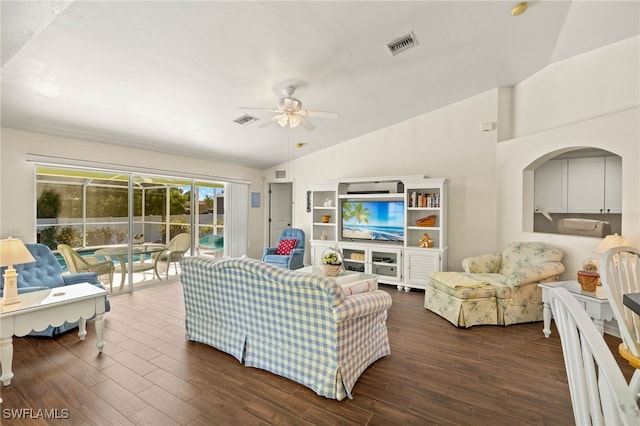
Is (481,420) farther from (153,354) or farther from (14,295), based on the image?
(14,295)

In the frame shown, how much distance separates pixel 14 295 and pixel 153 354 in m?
1.21

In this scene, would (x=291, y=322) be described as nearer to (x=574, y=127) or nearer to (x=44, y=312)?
(x=44, y=312)

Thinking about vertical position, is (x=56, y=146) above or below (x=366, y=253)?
above

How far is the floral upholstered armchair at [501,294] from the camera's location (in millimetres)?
3477

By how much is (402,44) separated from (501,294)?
2945 millimetres

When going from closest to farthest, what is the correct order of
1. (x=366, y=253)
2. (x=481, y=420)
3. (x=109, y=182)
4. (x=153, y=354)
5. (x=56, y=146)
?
1. (x=481, y=420)
2. (x=153, y=354)
3. (x=56, y=146)
4. (x=109, y=182)
5. (x=366, y=253)

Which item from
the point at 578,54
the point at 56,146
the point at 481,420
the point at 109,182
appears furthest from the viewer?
the point at 109,182

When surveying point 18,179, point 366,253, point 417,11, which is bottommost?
point 366,253

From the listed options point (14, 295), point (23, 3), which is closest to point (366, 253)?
point (14, 295)

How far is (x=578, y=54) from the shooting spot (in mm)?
3676

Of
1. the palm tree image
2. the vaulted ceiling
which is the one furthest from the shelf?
the vaulted ceiling

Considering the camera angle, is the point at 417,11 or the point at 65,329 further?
the point at 65,329

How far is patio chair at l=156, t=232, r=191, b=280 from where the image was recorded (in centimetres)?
553

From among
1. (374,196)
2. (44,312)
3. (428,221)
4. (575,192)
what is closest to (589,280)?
(428,221)
